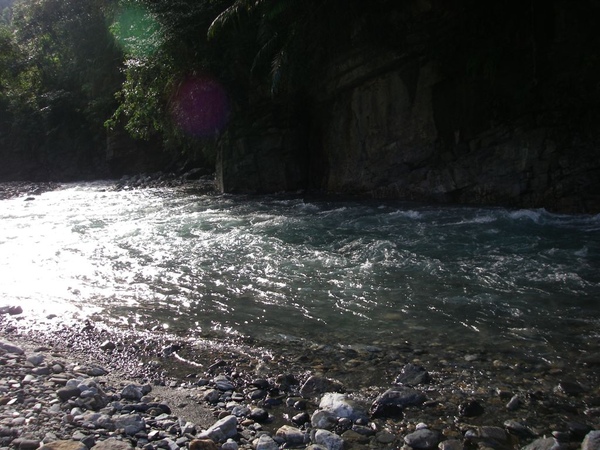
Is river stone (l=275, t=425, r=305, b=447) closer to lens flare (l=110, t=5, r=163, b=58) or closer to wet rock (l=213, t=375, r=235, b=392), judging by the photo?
wet rock (l=213, t=375, r=235, b=392)

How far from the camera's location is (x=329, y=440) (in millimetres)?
3514

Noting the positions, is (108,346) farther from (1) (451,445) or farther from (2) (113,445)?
(1) (451,445)

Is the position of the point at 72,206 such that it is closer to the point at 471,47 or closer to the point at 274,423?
the point at 471,47

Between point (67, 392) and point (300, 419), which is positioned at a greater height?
point (67, 392)

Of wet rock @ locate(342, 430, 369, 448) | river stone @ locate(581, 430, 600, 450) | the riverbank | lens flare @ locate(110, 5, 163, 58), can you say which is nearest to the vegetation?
lens flare @ locate(110, 5, 163, 58)

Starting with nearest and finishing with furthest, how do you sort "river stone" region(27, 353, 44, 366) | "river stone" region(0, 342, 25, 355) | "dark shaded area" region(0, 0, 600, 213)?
"river stone" region(27, 353, 44, 366), "river stone" region(0, 342, 25, 355), "dark shaded area" region(0, 0, 600, 213)

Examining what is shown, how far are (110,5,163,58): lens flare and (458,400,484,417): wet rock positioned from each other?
15.6 meters

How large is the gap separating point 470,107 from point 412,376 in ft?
31.5

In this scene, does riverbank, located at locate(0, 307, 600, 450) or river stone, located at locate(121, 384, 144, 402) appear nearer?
riverbank, located at locate(0, 307, 600, 450)

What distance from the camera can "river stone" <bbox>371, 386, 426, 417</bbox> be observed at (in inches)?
153

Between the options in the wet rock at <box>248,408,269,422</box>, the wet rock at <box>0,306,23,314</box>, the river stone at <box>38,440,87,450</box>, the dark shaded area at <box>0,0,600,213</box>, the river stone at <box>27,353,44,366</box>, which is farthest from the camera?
the dark shaded area at <box>0,0,600,213</box>

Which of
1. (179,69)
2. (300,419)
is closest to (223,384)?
(300,419)

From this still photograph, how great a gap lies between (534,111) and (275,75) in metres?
6.32

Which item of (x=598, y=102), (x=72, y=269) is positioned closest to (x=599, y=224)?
(x=598, y=102)
